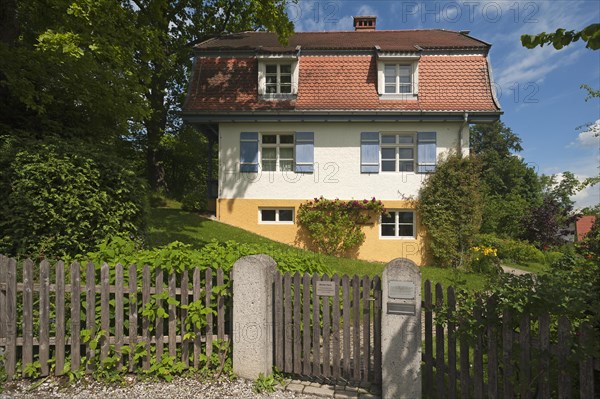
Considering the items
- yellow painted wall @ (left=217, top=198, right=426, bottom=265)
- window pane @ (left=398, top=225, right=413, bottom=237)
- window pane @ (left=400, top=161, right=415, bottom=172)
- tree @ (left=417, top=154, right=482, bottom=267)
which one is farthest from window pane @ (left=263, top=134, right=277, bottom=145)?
tree @ (left=417, top=154, right=482, bottom=267)

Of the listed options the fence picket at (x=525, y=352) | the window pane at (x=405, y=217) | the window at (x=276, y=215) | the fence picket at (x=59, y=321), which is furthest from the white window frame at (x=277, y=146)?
the fence picket at (x=525, y=352)

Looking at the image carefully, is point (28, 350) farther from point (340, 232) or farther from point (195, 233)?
point (340, 232)

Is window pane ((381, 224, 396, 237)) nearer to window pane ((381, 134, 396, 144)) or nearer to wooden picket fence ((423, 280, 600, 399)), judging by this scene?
window pane ((381, 134, 396, 144))

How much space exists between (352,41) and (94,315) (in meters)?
14.0

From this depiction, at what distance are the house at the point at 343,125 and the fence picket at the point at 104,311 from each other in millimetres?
8094

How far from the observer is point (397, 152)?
11.5m

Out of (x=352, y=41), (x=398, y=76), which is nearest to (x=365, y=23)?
(x=352, y=41)

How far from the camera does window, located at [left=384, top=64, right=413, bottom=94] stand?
460 inches

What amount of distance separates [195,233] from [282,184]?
3.60 meters

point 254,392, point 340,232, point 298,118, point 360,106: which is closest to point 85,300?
point 254,392

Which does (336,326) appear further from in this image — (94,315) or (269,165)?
(269,165)

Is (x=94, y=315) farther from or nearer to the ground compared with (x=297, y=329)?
farther from the ground

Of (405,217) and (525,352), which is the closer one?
(525,352)

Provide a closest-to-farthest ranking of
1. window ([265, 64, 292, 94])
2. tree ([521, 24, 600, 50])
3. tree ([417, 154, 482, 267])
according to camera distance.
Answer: tree ([521, 24, 600, 50])
tree ([417, 154, 482, 267])
window ([265, 64, 292, 94])
